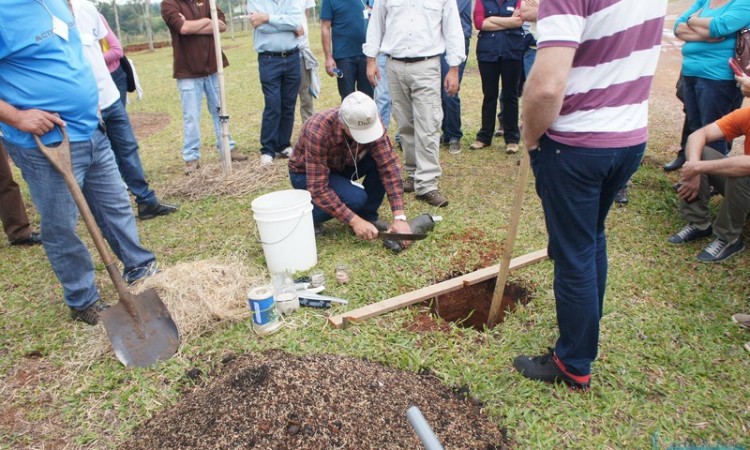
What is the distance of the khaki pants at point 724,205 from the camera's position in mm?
3303

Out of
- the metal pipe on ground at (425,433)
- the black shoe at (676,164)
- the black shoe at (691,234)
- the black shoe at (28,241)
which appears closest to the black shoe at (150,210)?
the black shoe at (28,241)

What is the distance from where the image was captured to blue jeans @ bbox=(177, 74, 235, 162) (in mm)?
5270

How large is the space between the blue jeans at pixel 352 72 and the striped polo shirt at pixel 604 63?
438 centimetres

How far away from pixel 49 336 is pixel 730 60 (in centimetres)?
523

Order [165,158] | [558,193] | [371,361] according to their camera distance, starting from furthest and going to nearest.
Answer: [165,158] < [371,361] < [558,193]

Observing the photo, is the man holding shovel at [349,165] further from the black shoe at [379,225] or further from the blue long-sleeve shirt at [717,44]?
the blue long-sleeve shirt at [717,44]

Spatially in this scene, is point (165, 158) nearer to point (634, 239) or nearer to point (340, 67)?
point (340, 67)

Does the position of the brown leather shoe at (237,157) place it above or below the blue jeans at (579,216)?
below

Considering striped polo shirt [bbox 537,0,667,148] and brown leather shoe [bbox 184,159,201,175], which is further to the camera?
brown leather shoe [bbox 184,159,201,175]

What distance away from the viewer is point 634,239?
12.5 feet

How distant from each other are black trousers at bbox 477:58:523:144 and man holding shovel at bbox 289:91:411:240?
99.7 inches

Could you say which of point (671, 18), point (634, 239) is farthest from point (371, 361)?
point (671, 18)

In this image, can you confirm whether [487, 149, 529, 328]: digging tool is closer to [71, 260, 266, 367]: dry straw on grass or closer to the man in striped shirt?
the man in striped shirt

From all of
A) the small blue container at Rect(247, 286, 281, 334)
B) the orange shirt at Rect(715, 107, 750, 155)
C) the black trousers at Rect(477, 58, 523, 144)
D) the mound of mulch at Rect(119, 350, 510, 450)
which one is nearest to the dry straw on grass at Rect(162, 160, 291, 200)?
the small blue container at Rect(247, 286, 281, 334)
